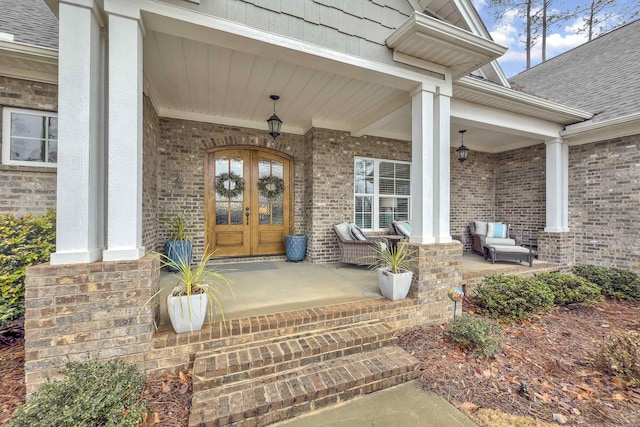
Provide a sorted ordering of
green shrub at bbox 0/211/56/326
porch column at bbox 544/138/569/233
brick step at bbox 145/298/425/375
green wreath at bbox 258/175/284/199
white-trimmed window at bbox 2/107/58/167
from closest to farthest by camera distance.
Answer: brick step at bbox 145/298/425/375
green shrub at bbox 0/211/56/326
white-trimmed window at bbox 2/107/58/167
green wreath at bbox 258/175/284/199
porch column at bbox 544/138/569/233

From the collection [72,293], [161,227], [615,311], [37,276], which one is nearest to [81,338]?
[72,293]

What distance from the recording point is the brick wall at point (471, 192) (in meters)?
6.95

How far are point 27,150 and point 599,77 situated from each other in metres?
11.3

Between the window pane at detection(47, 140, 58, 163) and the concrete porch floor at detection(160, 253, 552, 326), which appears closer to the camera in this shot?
the concrete porch floor at detection(160, 253, 552, 326)

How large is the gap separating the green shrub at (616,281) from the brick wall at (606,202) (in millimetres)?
329

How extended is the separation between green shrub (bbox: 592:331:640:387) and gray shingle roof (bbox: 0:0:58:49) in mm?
6736

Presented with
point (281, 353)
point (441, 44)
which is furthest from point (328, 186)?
point (281, 353)

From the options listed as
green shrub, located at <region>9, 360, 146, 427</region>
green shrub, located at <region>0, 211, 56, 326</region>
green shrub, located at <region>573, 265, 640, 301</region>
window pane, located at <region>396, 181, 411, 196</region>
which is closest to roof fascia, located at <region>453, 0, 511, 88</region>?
window pane, located at <region>396, 181, 411, 196</region>

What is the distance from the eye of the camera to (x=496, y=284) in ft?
12.7

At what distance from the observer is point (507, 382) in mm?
2281

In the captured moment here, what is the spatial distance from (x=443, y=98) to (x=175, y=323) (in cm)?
391

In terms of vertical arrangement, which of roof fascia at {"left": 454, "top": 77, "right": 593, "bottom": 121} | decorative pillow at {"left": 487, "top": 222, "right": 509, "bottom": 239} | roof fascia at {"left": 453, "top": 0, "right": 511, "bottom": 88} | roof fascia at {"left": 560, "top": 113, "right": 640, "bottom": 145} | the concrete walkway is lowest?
the concrete walkway

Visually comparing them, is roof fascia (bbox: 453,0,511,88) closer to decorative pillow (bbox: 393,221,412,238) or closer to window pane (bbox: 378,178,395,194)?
window pane (bbox: 378,178,395,194)

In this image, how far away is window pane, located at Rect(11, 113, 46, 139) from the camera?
11.0ft
